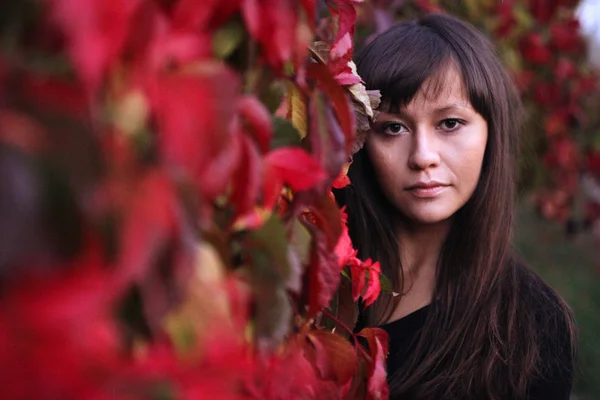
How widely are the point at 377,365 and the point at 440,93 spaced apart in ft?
2.32

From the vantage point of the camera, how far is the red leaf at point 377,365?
101 centimetres

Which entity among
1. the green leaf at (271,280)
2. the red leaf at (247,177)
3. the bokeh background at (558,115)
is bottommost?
the bokeh background at (558,115)

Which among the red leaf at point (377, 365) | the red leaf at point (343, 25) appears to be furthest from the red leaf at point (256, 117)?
the red leaf at point (377, 365)

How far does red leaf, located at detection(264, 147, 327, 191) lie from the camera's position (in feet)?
2.17

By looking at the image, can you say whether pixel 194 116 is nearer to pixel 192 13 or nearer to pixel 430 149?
pixel 192 13

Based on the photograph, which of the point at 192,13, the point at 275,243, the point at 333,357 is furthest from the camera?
the point at 333,357

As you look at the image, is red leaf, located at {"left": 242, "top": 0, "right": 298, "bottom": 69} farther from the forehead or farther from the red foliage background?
the forehead

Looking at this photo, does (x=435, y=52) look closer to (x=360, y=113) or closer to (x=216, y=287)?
(x=360, y=113)

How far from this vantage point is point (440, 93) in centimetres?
159

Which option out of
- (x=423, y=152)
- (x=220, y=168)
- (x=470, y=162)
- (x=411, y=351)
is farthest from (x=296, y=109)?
(x=411, y=351)

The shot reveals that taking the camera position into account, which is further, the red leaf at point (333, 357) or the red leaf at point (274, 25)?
the red leaf at point (333, 357)

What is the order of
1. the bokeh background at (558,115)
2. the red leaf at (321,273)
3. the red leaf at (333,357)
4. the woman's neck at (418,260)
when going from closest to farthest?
the red leaf at (321,273)
the red leaf at (333,357)
the woman's neck at (418,260)
the bokeh background at (558,115)

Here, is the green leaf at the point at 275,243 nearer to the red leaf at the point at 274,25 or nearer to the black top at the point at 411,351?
the red leaf at the point at 274,25

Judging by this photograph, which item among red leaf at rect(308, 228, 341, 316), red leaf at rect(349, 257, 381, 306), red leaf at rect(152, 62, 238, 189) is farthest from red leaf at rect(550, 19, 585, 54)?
red leaf at rect(152, 62, 238, 189)
